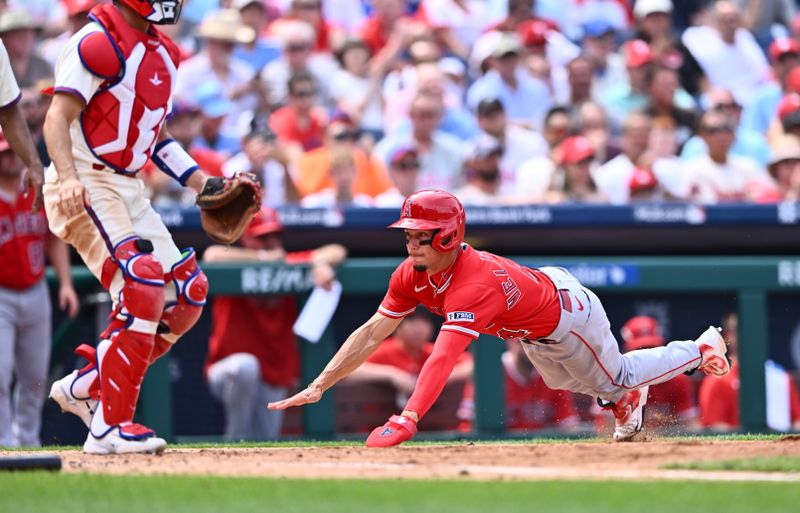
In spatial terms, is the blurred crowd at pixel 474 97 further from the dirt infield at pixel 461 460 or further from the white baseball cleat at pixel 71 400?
the dirt infield at pixel 461 460

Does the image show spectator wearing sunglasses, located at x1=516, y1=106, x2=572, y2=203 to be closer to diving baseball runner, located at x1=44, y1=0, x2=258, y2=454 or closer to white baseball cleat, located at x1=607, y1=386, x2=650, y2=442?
white baseball cleat, located at x1=607, y1=386, x2=650, y2=442

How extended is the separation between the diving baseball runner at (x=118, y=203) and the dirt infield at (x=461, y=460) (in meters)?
0.29

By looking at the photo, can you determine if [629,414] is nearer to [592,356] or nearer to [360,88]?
[592,356]

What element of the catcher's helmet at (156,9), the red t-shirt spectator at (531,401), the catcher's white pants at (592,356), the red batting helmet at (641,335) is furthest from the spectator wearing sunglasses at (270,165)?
the catcher's helmet at (156,9)

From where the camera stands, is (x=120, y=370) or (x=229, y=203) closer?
(x=120, y=370)

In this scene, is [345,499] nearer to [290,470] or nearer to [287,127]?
[290,470]

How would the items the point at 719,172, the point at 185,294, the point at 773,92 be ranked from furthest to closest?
1. the point at 773,92
2. the point at 719,172
3. the point at 185,294

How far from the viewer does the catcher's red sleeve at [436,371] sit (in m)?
5.66

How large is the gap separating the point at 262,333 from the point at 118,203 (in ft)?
10.5

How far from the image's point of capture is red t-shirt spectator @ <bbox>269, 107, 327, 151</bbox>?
10727 millimetres

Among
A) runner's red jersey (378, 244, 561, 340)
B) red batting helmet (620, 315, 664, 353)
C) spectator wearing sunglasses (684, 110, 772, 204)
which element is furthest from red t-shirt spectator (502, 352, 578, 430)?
runner's red jersey (378, 244, 561, 340)

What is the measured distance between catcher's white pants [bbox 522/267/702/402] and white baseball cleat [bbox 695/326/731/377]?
40mm

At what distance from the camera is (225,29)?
1095 centimetres

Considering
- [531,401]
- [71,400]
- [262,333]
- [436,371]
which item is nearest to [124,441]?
[71,400]
